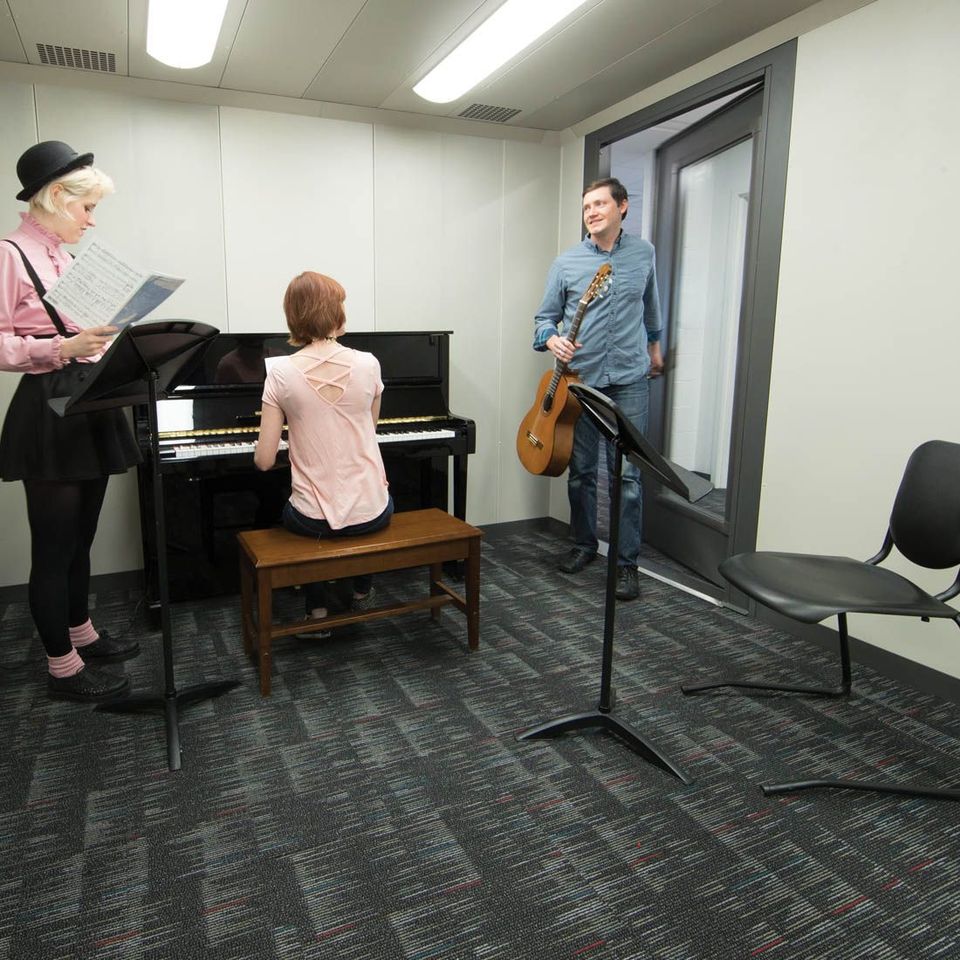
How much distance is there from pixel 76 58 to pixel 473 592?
2578 millimetres

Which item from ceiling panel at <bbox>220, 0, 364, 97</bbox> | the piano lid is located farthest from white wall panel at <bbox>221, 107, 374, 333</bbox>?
the piano lid

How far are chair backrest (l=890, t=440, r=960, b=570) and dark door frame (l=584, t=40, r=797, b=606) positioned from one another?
82 centimetres

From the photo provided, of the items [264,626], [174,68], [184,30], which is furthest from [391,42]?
[264,626]

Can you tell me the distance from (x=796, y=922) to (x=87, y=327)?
2.14 metres

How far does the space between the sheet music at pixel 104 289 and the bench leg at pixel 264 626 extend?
0.86 meters

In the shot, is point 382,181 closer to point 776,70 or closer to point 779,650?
point 776,70

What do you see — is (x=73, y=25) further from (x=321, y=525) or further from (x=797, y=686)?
(x=797, y=686)

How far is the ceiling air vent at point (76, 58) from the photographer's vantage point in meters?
2.82

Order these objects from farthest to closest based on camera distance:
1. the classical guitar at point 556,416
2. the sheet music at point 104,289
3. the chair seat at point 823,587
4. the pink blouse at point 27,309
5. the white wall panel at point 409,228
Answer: the white wall panel at point 409,228 → the classical guitar at point 556,416 → the pink blouse at point 27,309 → the chair seat at point 823,587 → the sheet music at point 104,289

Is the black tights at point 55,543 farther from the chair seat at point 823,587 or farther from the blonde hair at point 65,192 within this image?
the chair seat at point 823,587

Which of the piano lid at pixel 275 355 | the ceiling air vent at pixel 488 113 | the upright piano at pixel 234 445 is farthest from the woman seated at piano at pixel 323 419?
the ceiling air vent at pixel 488 113

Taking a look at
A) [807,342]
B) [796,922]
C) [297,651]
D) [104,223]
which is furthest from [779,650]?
[104,223]

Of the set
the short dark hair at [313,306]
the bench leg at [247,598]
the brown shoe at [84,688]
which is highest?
the short dark hair at [313,306]

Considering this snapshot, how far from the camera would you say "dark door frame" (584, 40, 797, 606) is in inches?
108
